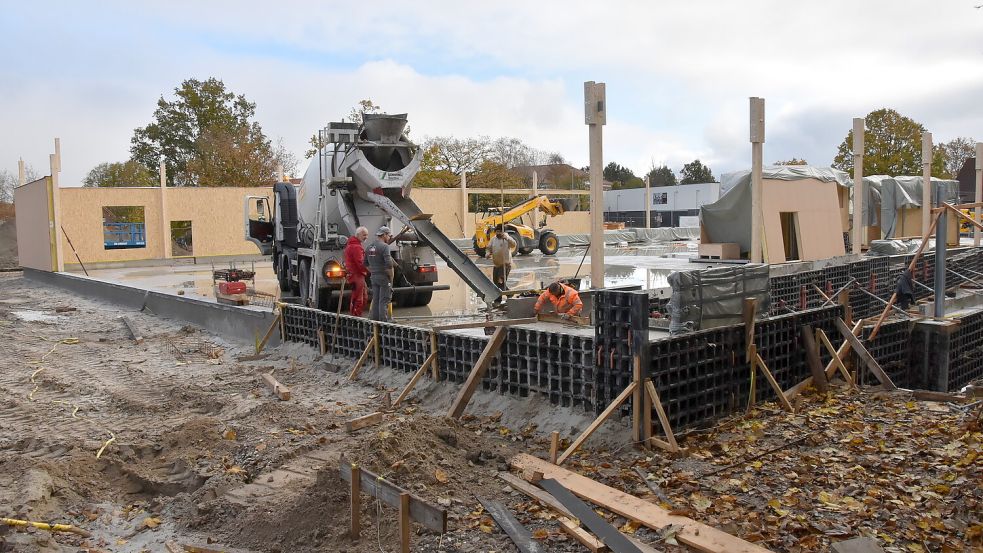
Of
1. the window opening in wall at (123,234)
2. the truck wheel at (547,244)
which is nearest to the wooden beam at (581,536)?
the truck wheel at (547,244)

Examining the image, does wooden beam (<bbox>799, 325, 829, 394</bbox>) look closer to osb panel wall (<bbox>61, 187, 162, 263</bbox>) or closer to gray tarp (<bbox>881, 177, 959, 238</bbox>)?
gray tarp (<bbox>881, 177, 959, 238</bbox>)

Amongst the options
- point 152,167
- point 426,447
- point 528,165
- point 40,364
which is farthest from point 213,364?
point 528,165

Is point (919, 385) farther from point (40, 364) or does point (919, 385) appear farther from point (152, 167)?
point (152, 167)

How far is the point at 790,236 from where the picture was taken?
20.4 metres

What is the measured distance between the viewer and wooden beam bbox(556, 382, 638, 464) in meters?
5.89

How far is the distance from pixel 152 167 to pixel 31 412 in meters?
43.7

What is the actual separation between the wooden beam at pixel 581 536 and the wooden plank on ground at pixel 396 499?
31.4 inches

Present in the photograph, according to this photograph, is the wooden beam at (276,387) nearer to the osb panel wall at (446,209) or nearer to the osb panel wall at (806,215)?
the osb panel wall at (806,215)

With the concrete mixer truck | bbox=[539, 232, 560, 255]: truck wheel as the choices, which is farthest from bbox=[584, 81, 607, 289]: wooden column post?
bbox=[539, 232, 560, 255]: truck wheel

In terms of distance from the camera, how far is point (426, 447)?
236 inches

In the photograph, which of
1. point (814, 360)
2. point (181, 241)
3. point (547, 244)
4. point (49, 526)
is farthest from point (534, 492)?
point (181, 241)

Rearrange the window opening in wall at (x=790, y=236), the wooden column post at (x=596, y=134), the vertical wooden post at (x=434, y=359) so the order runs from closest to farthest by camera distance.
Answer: the vertical wooden post at (x=434, y=359) → the wooden column post at (x=596, y=134) → the window opening in wall at (x=790, y=236)

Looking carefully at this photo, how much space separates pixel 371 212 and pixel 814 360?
8097mm

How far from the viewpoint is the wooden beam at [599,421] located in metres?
5.89
